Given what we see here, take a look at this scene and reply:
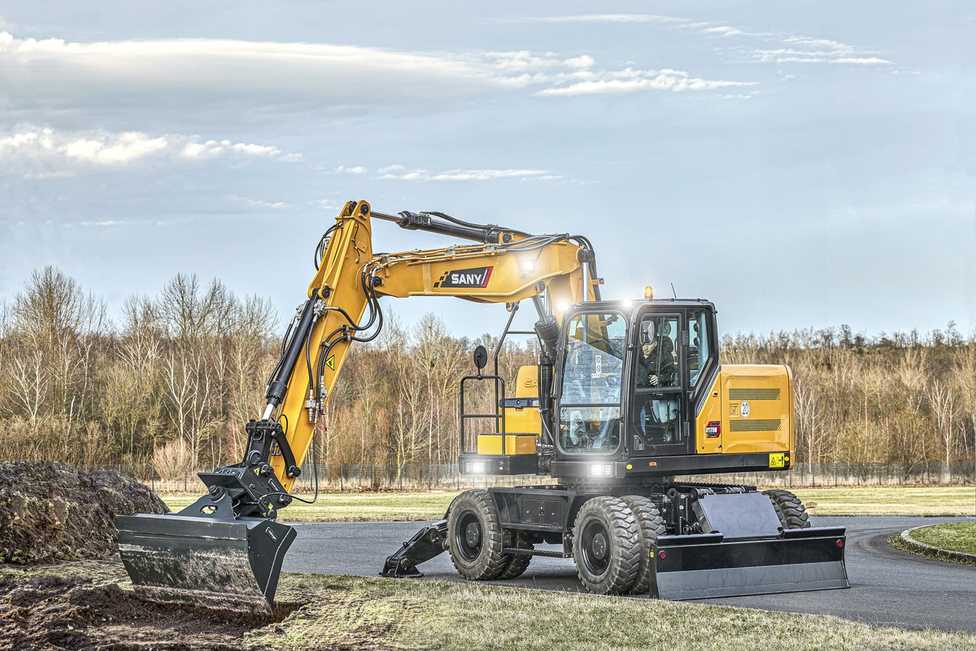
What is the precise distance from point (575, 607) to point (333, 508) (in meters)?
26.5

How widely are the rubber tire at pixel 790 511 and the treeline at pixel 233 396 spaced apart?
4393cm

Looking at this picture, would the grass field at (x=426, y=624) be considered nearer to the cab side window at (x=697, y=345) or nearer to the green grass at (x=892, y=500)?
the cab side window at (x=697, y=345)

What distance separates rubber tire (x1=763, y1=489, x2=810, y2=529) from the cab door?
5.79 ft

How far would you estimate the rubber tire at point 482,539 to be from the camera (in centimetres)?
1630

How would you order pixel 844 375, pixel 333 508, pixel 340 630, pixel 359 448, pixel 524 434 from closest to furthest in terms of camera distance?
pixel 340 630, pixel 524 434, pixel 333 508, pixel 359 448, pixel 844 375

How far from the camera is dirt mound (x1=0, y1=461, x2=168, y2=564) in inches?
666

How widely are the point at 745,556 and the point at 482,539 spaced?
12.1 feet

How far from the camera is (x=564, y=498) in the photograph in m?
15.5

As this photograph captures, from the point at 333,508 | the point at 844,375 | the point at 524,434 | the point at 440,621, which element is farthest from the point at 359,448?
the point at 440,621

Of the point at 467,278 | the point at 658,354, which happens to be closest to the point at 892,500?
the point at 658,354

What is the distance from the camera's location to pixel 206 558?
42.6ft

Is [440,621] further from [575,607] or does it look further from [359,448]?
[359,448]

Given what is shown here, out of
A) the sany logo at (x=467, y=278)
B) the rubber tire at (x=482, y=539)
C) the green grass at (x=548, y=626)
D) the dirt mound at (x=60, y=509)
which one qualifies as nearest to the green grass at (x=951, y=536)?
the rubber tire at (x=482, y=539)

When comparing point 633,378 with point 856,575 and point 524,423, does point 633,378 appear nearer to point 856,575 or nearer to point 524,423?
point 524,423
